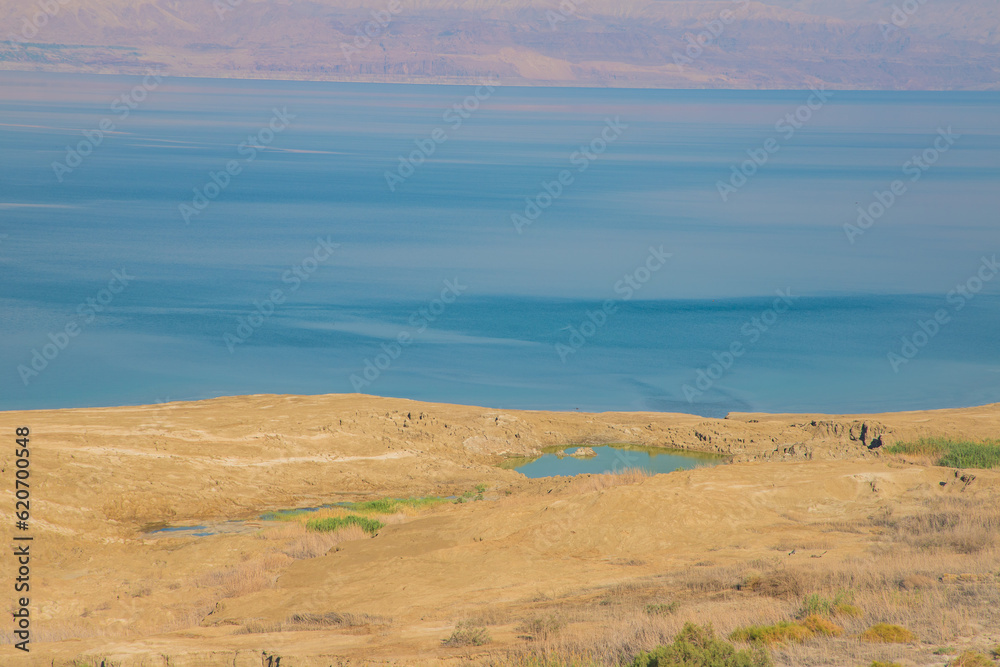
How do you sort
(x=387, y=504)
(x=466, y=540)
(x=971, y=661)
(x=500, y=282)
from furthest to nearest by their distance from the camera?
(x=500, y=282)
(x=387, y=504)
(x=466, y=540)
(x=971, y=661)

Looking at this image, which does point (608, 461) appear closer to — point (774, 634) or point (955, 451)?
point (955, 451)

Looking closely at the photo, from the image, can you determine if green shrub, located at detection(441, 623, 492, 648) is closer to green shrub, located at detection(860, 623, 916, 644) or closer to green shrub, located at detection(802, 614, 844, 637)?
green shrub, located at detection(802, 614, 844, 637)

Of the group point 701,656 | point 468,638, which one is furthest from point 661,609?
point 468,638

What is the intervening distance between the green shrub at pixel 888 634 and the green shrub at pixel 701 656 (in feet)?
4.61

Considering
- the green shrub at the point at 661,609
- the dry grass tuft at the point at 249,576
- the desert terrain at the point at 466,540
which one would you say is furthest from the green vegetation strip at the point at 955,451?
the dry grass tuft at the point at 249,576

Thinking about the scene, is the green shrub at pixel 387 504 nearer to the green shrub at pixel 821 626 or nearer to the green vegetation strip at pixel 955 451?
the green vegetation strip at pixel 955 451

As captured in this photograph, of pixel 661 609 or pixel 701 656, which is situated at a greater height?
pixel 661 609

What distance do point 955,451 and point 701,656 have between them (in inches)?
617

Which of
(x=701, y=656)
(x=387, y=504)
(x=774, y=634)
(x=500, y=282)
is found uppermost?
(x=500, y=282)

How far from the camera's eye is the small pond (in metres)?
27.5

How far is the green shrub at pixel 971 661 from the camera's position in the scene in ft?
31.5

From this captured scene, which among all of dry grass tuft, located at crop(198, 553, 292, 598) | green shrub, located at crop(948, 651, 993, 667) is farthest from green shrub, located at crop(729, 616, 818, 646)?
dry grass tuft, located at crop(198, 553, 292, 598)

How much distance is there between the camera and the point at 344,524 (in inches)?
773

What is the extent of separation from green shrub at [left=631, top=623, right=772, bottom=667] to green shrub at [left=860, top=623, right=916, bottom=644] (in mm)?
1406
